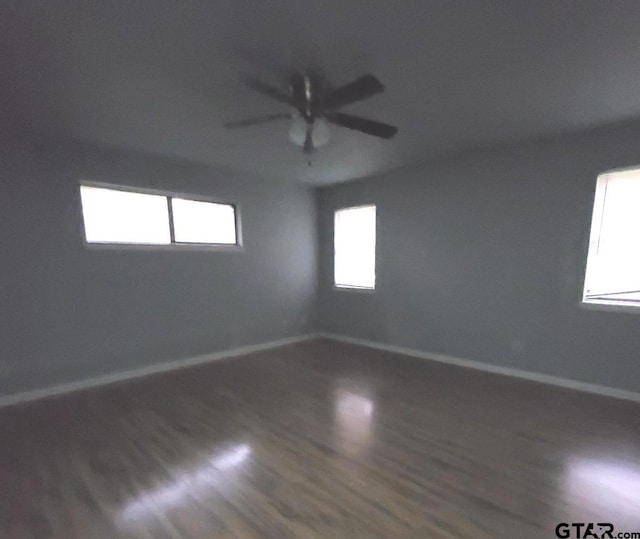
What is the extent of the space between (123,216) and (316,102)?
2.75 metres

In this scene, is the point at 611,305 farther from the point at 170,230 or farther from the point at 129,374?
the point at 129,374

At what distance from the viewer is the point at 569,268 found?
312 centimetres

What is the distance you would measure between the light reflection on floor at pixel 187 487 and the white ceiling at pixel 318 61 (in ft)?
8.21

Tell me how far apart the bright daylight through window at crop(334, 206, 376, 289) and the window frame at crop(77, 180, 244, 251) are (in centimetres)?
166

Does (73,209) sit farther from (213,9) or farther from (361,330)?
(361,330)

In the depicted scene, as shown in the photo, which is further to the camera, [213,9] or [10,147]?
[10,147]

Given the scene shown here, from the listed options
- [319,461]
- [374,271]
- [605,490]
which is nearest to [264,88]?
[319,461]

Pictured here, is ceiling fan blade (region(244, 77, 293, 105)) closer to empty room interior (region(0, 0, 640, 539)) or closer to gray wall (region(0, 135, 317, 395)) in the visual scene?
empty room interior (region(0, 0, 640, 539))

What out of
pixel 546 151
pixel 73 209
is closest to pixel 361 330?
pixel 546 151

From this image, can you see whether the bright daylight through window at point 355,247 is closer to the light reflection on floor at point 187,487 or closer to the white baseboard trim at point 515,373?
the white baseboard trim at point 515,373

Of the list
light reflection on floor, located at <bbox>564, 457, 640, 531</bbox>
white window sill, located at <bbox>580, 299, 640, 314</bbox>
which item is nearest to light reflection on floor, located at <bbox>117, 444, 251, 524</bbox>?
light reflection on floor, located at <bbox>564, 457, 640, 531</bbox>

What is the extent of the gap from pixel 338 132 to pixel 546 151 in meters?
2.15

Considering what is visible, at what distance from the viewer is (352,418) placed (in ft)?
8.64

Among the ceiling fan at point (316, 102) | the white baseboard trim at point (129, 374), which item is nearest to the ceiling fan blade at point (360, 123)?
the ceiling fan at point (316, 102)
